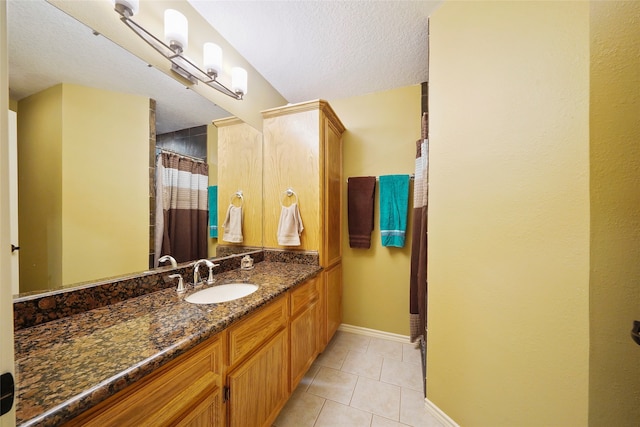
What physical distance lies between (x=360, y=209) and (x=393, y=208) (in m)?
0.31

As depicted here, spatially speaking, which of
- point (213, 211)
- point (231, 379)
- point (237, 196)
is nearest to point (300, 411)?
point (231, 379)

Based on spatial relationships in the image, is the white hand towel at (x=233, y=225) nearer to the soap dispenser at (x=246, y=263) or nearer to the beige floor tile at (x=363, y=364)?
the soap dispenser at (x=246, y=263)

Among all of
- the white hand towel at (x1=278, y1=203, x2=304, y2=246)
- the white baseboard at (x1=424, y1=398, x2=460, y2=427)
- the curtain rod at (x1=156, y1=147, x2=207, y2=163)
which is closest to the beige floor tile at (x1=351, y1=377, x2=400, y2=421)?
the white baseboard at (x1=424, y1=398, x2=460, y2=427)

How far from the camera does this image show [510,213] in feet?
3.24

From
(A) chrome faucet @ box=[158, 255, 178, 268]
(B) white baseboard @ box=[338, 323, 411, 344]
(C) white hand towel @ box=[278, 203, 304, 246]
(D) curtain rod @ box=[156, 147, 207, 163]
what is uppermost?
(D) curtain rod @ box=[156, 147, 207, 163]

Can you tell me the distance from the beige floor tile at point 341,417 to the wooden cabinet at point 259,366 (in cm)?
29

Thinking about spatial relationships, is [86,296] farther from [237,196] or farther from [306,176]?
[306,176]

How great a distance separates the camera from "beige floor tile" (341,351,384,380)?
1.65 m

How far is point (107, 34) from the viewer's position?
37.6 inches

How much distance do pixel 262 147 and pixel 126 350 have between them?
5.28 ft

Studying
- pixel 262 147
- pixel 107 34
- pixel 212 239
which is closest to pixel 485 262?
Answer: pixel 212 239

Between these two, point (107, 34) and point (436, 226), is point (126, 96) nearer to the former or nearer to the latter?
point (107, 34)

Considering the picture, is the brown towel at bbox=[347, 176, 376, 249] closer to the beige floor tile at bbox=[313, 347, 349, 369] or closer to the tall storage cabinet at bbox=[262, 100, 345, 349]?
the tall storage cabinet at bbox=[262, 100, 345, 349]

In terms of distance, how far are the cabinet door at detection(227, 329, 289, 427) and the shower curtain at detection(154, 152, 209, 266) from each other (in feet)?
2.31
